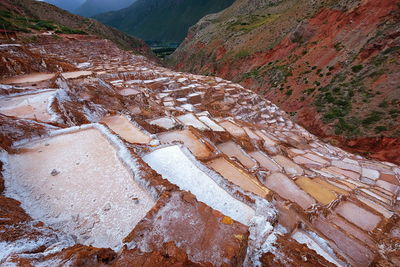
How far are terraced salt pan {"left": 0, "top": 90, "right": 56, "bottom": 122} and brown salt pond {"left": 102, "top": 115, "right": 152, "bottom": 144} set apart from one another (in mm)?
1670

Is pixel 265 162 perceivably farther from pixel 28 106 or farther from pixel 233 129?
pixel 28 106

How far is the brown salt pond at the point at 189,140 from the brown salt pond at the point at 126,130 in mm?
671

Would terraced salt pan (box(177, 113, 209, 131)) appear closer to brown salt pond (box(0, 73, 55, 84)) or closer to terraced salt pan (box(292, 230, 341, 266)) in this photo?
terraced salt pan (box(292, 230, 341, 266))

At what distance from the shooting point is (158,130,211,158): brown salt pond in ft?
19.2

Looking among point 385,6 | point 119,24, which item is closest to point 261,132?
point 385,6

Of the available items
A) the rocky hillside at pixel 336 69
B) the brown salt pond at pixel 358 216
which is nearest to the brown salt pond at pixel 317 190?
the brown salt pond at pixel 358 216

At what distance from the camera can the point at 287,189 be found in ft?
21.3

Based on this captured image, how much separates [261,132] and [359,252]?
23.1ft

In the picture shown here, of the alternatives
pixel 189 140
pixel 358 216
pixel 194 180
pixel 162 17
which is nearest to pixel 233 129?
pixel 189 140

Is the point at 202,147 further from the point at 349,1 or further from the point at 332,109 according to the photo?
the point at 349,1

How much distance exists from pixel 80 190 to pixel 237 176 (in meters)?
3.43

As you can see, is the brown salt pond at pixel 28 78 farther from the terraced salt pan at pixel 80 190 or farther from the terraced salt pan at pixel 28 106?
the terraced salt pan at pixel 80 190

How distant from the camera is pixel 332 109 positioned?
16406 mm

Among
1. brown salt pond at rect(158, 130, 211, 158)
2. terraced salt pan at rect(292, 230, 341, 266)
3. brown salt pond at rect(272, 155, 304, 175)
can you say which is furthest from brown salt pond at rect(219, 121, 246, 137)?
terraced salt pan at rect(292, 230, 341, 266)
